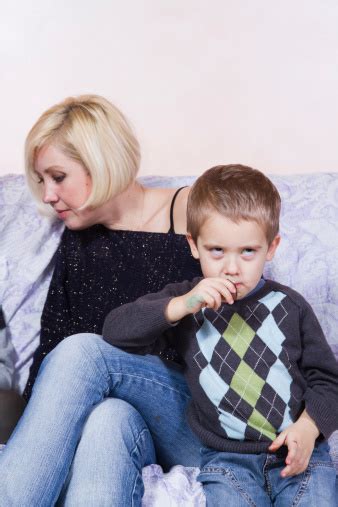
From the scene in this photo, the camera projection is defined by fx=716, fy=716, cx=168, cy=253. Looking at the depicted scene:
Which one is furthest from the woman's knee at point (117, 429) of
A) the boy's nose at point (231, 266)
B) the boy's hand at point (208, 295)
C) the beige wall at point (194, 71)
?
the beige wall at point (194, 71)

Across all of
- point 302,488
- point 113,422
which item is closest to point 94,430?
point 113,422

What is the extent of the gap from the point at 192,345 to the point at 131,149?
59cm

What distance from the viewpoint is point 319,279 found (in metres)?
1.70

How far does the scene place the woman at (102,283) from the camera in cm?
120

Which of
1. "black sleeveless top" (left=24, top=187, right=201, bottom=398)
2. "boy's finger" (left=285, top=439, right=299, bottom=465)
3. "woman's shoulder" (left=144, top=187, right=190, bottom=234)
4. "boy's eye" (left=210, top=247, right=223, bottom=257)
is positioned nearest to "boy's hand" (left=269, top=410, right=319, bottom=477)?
"boy's finger" (left=285, top=439, right=299, bottom=465)

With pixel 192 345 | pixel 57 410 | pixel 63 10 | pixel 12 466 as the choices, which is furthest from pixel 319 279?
pixel 63 10

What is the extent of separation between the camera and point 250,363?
1.23 metres

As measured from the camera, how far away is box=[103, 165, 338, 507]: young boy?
1168mm

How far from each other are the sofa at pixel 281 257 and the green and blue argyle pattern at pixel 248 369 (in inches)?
17.8

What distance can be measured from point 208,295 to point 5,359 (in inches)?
28.2

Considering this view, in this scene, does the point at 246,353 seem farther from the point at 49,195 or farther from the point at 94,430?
the point at 49,195

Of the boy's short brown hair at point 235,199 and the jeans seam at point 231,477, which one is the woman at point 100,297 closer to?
the jeans seam at point 231,477

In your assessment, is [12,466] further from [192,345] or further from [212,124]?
[212,124]

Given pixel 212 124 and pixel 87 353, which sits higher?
pixel 212 124
